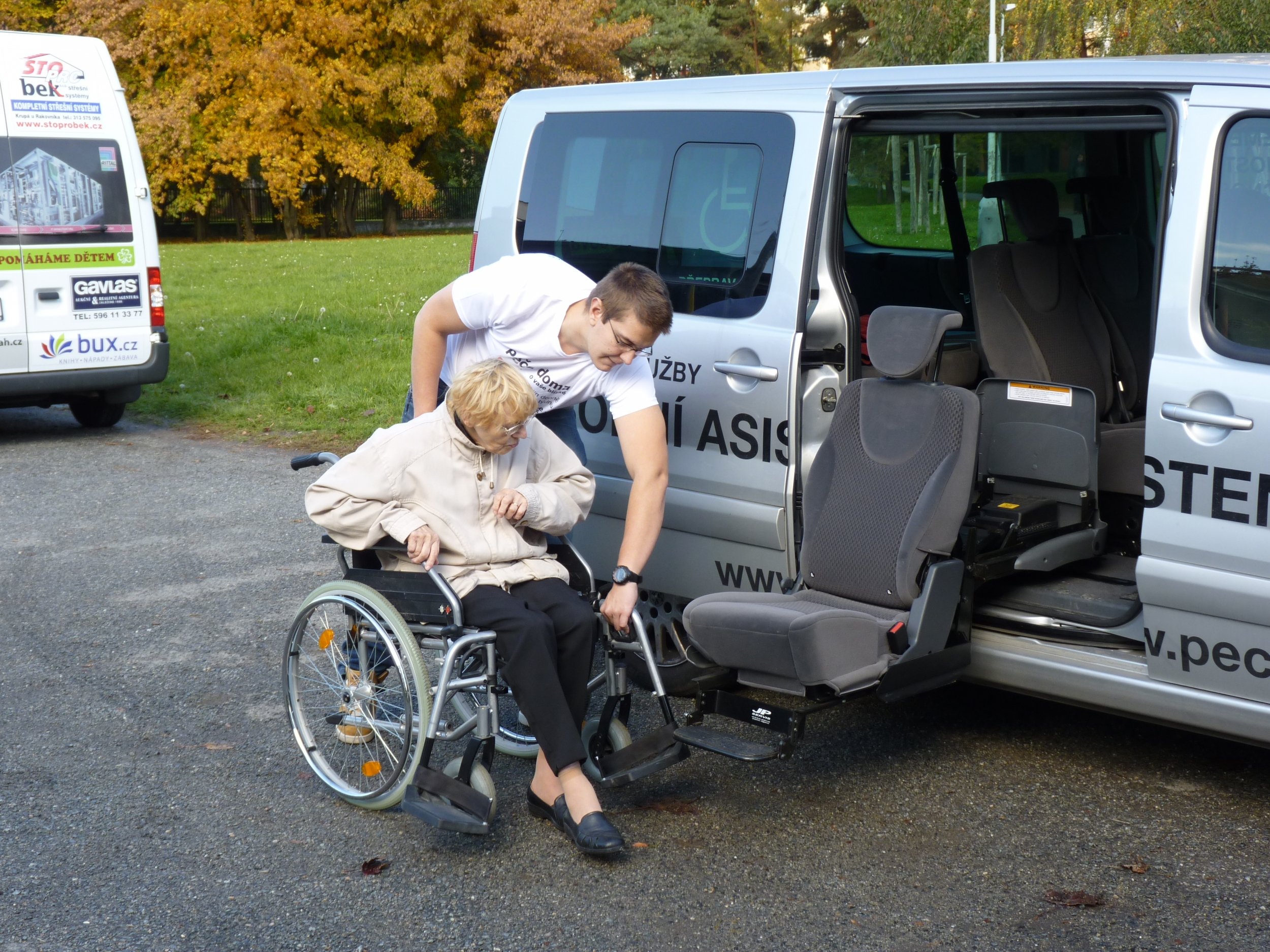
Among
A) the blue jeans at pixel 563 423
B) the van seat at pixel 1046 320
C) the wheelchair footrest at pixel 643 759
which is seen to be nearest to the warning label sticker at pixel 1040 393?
the van seat at pixel 1046 320

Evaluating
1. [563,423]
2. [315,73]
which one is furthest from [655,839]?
[315,73]

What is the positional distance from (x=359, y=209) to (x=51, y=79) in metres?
38.3

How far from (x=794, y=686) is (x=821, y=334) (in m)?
1.20

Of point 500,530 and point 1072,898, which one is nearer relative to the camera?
point 1072,898

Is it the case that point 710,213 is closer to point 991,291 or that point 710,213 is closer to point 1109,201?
point 991,291

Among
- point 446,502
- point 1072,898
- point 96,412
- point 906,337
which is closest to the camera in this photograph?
point 1072,898

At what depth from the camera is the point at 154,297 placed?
9828mm

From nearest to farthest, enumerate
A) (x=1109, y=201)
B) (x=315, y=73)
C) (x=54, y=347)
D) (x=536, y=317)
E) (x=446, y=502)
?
(x=446, y=502) < (x=536, y=317) < (x=1109, y=201) < (x=54, y=347) < (x=315, y=73)

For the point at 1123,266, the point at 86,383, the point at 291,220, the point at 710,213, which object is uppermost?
the point at 291,220

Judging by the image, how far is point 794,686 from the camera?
372 centimetres

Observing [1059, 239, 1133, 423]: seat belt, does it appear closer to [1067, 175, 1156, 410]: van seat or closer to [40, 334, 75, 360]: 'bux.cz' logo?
[1067, 175, 1156, 410]: van seat

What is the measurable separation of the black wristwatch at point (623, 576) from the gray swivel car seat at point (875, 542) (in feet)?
0.63

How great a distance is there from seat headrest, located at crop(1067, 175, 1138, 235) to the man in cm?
210

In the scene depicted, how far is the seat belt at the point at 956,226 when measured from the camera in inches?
228
